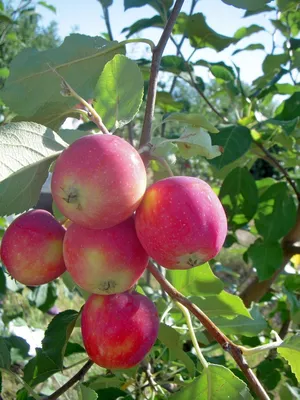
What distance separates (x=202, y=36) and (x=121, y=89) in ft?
3.29

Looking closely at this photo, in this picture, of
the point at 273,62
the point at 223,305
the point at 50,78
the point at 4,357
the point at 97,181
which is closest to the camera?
the point at 97,181

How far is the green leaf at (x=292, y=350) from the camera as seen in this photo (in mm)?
787

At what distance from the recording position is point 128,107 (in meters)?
0.79

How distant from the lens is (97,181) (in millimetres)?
610

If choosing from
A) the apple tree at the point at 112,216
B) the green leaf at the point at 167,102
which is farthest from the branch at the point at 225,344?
the green leaf at the point at 167,102

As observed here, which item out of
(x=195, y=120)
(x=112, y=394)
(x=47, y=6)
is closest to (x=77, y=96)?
(x=195, y=120)

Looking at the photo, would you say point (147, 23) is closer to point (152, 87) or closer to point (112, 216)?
point (152, 87)

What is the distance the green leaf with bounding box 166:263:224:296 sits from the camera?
3.06 ft

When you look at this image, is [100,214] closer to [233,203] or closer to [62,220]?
[62,220]

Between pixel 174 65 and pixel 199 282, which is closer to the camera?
pixel 199 282

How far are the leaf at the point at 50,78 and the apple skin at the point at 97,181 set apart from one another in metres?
0.19

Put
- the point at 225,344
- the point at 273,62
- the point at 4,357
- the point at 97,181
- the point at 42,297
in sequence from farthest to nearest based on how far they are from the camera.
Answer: the point at 42,297, the point at 273,62, the point at 4,357, the point at 225,344, the point at 97,181

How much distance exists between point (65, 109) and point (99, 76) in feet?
0.33

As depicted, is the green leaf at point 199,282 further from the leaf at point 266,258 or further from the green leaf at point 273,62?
the green leaf at point 273,62
